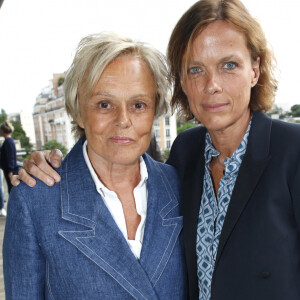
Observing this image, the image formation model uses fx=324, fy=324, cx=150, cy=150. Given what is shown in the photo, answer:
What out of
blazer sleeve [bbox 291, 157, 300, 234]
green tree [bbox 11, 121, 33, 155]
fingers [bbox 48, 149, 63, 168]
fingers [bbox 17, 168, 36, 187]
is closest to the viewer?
blazer sleeve [bbox 291, 157, 300, 234]

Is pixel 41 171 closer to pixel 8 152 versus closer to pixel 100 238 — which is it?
pixel 100 238

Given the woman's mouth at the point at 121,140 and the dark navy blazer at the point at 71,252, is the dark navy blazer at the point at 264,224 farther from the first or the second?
the woman's mouth at the point at 121,140

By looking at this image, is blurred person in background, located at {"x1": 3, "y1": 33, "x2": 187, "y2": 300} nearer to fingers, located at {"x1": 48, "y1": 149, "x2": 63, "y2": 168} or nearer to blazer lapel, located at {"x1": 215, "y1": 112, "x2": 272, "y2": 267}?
fingers, located at {"x1": 48, "y1": 149, "x2": 63, "y2": 168}

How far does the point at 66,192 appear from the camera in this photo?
103 centimetres

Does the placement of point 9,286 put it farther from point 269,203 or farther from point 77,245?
point 269,203

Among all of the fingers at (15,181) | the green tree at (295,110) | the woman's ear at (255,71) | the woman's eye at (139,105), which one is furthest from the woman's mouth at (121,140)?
the green tree at (295,110)

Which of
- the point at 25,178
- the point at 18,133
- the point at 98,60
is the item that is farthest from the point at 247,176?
the point at 18,133

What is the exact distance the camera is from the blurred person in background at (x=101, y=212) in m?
0.96

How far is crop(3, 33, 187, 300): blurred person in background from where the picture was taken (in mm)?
957

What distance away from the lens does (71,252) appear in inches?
37.8

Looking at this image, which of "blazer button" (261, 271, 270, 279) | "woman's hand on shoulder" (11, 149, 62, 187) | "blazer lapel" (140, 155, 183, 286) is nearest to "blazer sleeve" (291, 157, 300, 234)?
"blazer button" (261, 271, 270, 279)

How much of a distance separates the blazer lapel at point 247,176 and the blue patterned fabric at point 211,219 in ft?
0.15

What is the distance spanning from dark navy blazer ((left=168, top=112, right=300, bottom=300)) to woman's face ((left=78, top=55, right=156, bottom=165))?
0.35 m

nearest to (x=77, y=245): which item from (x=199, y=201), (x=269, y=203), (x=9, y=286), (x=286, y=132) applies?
(x=9, y=286)
